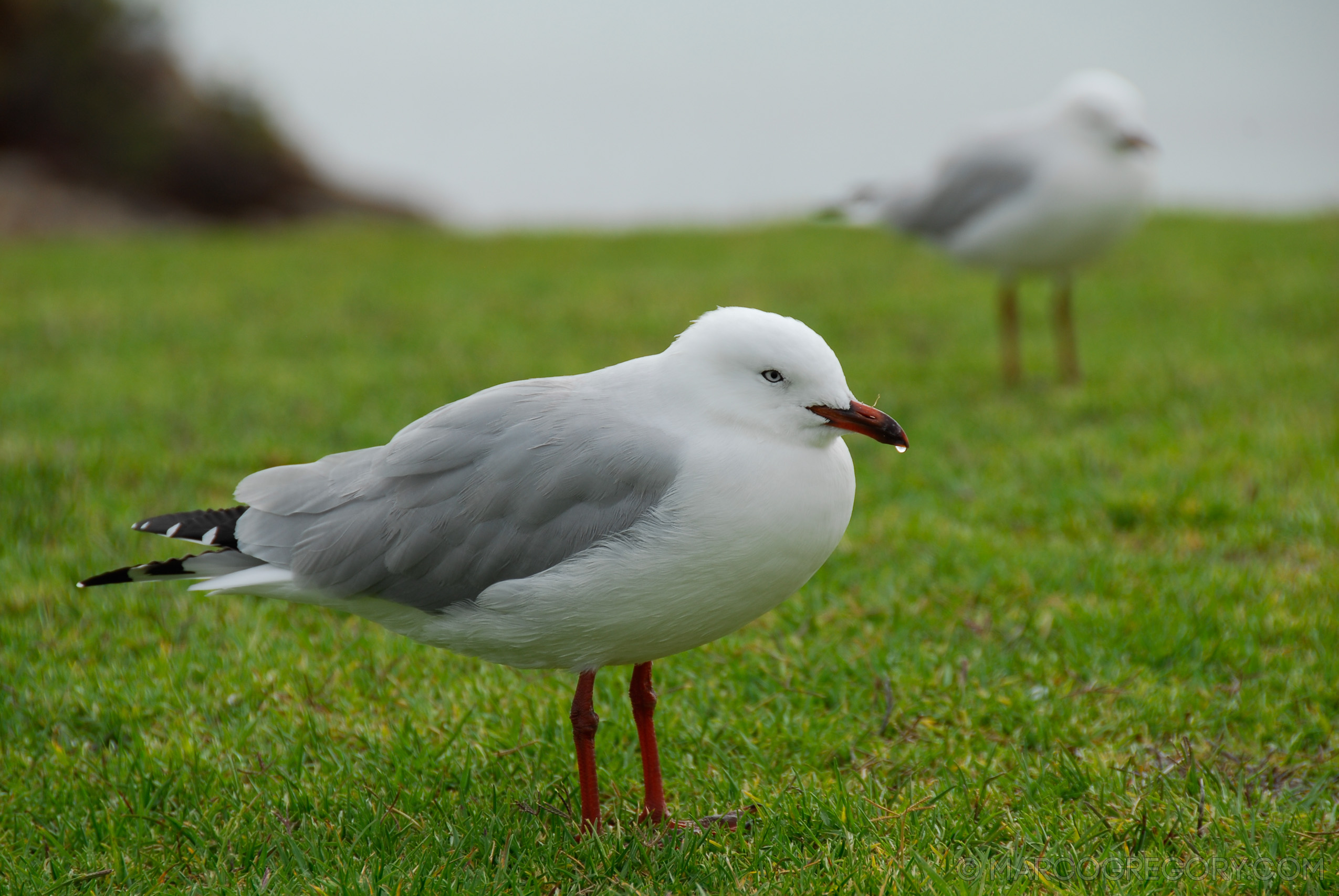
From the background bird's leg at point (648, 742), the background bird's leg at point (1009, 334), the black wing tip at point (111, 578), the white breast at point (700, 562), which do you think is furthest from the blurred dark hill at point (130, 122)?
the white breast at point (700, 562)

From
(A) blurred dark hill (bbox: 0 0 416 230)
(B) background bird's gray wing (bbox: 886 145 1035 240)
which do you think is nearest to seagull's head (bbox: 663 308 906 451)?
(B) background bird's gray wing (bbox: 886 145 1035 240)

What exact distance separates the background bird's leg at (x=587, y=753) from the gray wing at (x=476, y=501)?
0.40m

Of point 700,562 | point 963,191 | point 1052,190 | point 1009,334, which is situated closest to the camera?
point 700,562

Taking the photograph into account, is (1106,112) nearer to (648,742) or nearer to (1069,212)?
(1069,212)

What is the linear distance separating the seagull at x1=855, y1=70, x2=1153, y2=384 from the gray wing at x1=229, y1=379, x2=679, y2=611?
4.90 meters

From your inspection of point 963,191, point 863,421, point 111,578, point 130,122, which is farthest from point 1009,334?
point 130,122

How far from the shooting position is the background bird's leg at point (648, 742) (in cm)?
313

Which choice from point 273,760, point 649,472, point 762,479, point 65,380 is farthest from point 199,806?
point 65,380

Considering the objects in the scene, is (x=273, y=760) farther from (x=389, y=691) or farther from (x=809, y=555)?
(x=809, y=555)

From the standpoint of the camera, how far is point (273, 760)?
3.46m

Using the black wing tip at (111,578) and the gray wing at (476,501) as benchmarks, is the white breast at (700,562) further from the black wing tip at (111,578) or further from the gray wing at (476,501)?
the black wing tip at (111,578)

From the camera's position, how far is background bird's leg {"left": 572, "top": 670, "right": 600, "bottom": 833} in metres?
3.06

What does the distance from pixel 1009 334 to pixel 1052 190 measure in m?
0.91

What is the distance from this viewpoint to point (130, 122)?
54.6ft
